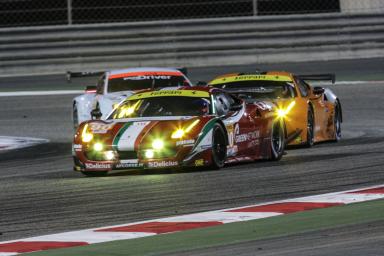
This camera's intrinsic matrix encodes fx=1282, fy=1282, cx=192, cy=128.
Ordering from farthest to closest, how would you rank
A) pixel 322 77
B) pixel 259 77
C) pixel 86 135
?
1. pixel 322 77
2. pixel 259 77
3. pixel 86 135

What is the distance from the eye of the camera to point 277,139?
49.0ft

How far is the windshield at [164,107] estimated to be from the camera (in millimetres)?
14031

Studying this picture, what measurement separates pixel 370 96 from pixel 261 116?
27.0 ft

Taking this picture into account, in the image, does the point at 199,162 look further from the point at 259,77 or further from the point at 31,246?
the point at 31,246

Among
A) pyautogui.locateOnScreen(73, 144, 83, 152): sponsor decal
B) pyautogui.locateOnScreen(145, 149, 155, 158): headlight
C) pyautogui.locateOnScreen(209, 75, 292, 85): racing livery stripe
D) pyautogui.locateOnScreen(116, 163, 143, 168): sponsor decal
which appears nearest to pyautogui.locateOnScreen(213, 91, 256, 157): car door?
pyautogui.locateOnScreen(145, 149, 155, 158): headlight

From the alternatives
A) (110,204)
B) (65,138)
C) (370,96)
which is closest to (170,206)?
(110,204)

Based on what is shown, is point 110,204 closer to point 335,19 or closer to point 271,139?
point 271,139

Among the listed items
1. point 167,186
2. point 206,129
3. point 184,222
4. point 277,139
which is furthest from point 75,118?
point 184,222

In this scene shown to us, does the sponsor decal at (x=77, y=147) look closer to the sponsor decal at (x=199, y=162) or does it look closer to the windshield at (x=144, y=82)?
the sponsor decal at (x=199, y=162)

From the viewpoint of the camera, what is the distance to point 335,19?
26297 mm

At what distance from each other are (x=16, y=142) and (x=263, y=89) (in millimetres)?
3742

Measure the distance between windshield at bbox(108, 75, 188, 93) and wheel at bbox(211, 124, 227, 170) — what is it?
5.74 m

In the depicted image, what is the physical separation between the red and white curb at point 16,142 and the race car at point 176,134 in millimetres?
3655

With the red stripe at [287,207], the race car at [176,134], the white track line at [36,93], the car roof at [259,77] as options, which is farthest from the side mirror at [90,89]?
the red stripe at [287,207]
